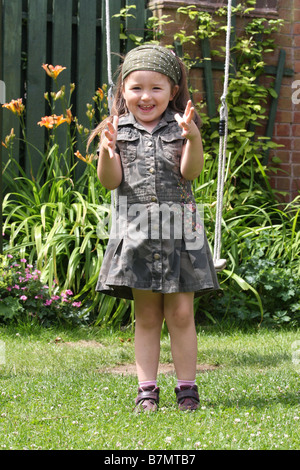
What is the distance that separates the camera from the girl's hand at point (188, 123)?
260 centimetres

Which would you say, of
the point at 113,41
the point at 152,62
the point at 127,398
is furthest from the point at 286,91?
the point at 127,398

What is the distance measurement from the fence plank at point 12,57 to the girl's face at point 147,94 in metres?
2.89

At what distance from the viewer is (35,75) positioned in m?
5.63

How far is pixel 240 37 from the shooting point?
6.09m

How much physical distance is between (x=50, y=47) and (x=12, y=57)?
39 centimetres

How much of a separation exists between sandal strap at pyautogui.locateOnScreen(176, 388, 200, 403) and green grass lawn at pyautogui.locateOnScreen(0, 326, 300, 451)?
0.13 ft

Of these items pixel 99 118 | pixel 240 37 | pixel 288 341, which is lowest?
pixel 288 341

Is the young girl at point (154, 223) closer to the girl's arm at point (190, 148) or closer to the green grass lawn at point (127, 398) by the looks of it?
the girl's arm at point (190, 148)

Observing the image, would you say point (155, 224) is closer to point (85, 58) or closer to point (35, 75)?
point (35, 75)

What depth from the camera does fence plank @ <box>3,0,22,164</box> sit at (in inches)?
217

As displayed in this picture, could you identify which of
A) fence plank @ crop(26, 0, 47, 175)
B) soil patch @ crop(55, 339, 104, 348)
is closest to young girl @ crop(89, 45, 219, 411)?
soil patch @ crop(55, 339, 104, 348)

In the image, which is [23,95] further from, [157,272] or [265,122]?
[157,272]

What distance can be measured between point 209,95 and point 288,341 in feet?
8.04
